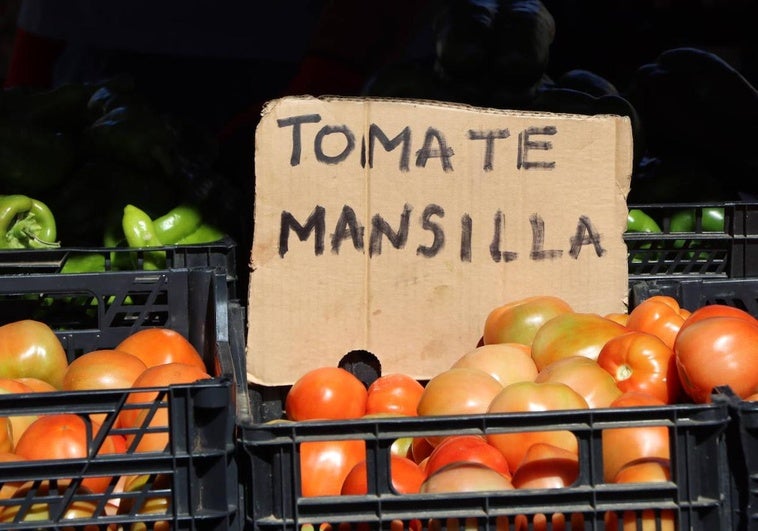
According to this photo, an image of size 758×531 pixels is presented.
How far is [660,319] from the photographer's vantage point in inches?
70.4

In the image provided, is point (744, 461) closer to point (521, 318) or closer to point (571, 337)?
point (571, 337)

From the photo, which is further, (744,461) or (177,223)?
(177,223)

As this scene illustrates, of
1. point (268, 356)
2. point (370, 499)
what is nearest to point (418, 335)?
point (268, 356)

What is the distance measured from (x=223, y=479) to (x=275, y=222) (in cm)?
79

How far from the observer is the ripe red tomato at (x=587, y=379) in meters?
1.57

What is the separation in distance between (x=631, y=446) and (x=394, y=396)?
0.55 metres

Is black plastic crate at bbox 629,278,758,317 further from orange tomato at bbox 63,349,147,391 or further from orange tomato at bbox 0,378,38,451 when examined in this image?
orange tomato at bbox 0,378,38,451

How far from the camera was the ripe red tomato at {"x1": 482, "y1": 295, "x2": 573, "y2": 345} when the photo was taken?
6.26 ft

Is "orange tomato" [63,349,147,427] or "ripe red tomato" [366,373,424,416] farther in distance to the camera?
"ripe red tomato" [366,373,424,416]

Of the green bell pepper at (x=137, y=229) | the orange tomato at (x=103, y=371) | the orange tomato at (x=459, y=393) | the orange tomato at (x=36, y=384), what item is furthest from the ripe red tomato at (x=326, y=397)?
the green bell pepper at (x=137, y=229)

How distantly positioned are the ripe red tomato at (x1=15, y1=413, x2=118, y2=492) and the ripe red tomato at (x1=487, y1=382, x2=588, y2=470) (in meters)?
0.50

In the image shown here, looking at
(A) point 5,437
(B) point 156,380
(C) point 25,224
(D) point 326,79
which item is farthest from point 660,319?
(D) point 326,79

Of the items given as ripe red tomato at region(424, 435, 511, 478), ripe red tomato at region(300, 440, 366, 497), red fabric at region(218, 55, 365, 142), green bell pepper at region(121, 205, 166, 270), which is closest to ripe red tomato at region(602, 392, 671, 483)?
ripe red tomato at region(424, 435, 511, 478)

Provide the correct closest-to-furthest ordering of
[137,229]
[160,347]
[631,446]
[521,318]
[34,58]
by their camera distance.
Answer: [631,446]
[160,347]
[521,318]
[137,229]
[34,58]
